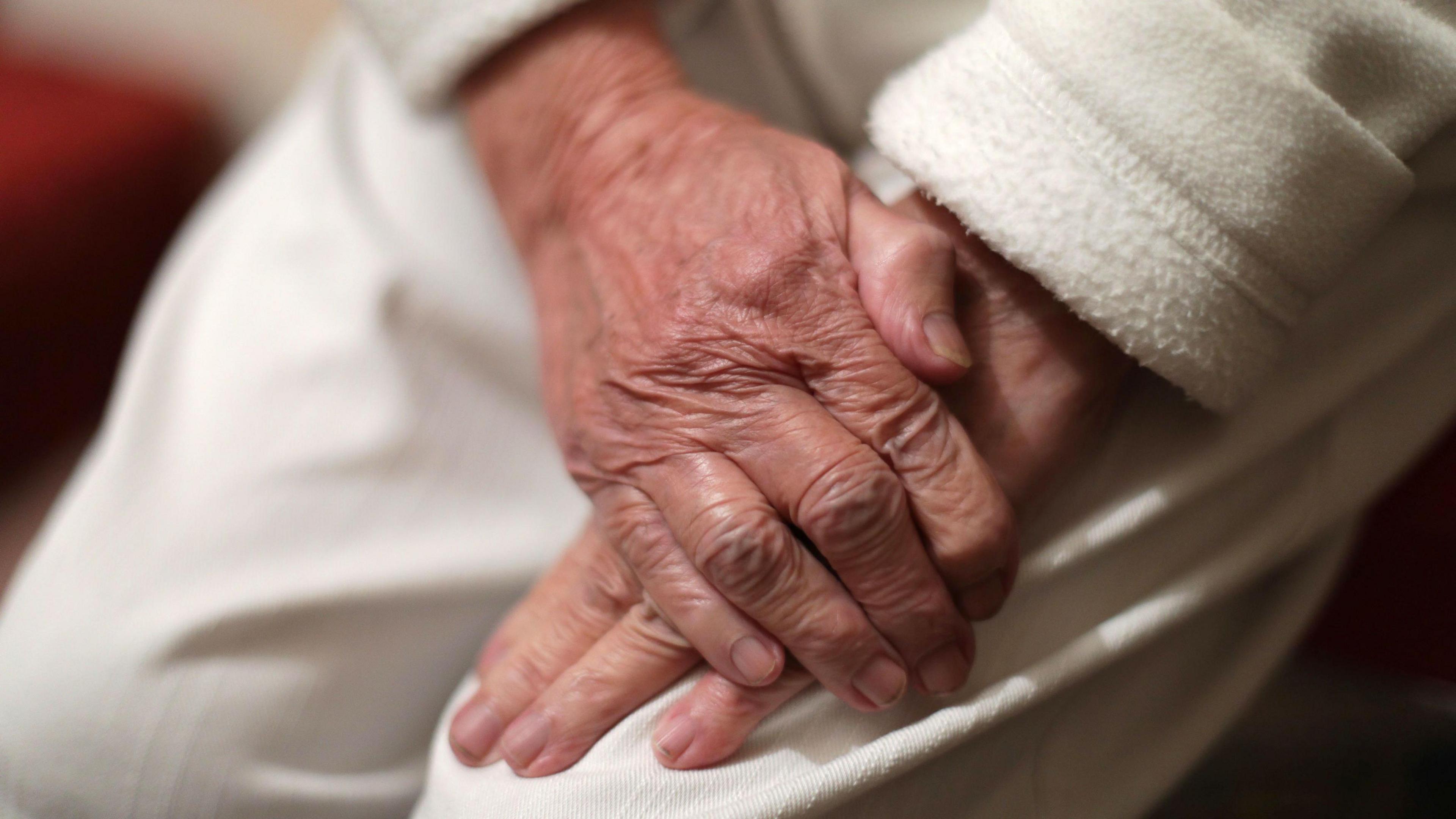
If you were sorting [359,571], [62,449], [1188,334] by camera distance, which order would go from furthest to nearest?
[62,449] < [359,571] < [1188,334]

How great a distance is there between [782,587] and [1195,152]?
0.26m

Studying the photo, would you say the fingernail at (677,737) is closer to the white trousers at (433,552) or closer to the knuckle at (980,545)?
the white trousers at (433,552)

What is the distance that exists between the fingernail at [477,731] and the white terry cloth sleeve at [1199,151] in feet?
1.16

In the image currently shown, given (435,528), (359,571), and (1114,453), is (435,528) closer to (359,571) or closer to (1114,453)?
(359,571)

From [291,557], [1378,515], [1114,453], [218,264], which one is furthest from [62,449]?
[1378,515]

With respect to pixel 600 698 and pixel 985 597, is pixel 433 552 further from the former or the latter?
pixel 985 597

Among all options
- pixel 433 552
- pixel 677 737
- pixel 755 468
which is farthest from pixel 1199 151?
pixel 433 552

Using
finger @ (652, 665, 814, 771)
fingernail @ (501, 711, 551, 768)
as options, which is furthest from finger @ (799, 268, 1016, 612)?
fingernail @ (501, 711, 551, 768)

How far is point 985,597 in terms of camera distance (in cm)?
42

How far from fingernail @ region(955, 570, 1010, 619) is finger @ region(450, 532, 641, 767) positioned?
0.17 metres

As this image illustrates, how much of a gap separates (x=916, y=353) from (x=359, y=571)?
1.23ft

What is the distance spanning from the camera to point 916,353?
417mm

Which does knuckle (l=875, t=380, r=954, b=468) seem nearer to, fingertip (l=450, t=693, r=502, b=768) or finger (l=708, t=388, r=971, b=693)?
finger (l=708, t=388, r=971, b=693)

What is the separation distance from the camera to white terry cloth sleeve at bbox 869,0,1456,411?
402 mm
